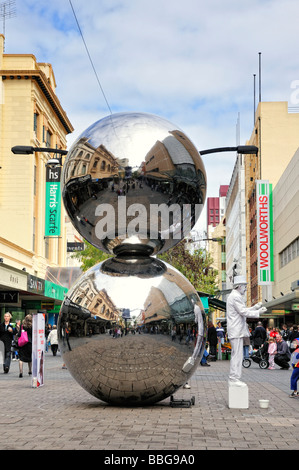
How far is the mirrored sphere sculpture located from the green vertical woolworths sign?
109 ft

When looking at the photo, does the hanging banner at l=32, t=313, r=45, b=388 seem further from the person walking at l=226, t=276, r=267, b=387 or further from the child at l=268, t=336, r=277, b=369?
the child at l=268, t=336, r=277, b=369

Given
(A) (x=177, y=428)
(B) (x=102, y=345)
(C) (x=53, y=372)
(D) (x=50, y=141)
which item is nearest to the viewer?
(A) (x=177, y=428)

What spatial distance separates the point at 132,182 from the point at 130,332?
6.43 ft

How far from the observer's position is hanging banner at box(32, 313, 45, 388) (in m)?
13.6

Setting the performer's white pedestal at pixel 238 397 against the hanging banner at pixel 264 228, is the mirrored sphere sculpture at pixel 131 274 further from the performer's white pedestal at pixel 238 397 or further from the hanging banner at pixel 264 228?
the hanging banner at pixel 264 228

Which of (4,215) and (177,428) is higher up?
(4,215)

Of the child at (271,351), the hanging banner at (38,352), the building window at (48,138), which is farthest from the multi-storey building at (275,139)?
the hanging banner at (38,352)

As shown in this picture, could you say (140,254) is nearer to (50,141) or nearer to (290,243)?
(290,243)

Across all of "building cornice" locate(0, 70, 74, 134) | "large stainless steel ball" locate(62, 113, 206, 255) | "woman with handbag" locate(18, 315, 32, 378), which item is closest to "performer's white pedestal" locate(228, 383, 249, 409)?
"large stainless steel ball" locate(62, 113, 206, 255)

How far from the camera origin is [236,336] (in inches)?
394

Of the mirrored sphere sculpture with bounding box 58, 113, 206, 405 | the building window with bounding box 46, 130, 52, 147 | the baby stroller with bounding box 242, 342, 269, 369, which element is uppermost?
the building window with bounding box 46, 130, 52, 147

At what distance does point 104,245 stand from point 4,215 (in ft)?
120
